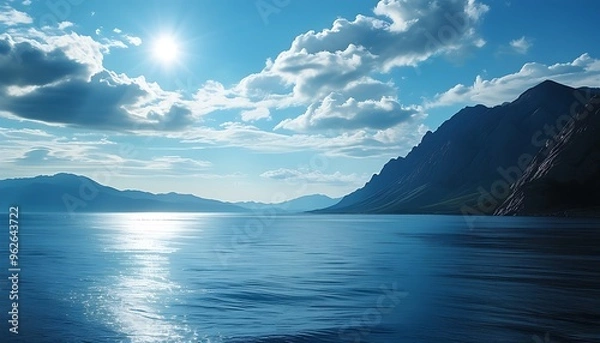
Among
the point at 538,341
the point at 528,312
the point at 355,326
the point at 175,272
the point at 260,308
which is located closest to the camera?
the point at 538,341

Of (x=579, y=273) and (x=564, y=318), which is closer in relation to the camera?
(x=564, y=318)

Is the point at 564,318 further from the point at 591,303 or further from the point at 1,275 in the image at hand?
the point at 1,275

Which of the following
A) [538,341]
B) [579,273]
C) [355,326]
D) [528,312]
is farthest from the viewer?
[579,273]

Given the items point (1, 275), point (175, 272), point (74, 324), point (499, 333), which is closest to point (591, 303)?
point (499, 333)

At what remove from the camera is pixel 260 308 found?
35750 mm

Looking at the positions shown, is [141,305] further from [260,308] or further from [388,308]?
[388,308]

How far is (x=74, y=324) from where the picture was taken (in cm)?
3089

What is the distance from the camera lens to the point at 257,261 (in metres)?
71.0

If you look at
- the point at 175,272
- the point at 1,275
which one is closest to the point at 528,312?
the point at 175,272

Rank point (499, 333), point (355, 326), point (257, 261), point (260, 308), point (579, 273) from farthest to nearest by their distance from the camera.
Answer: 1. point (257, 261)
2. point (579, 273)
3. point (260, 308)
4. point (355, 326)
5. point (499, 333)

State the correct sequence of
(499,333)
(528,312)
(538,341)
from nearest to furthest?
(538,341), (499,333), (528,312)

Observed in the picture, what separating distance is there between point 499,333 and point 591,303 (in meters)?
14.4

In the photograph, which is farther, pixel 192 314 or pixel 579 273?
pixel 579 273

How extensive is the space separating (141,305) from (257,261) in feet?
112
